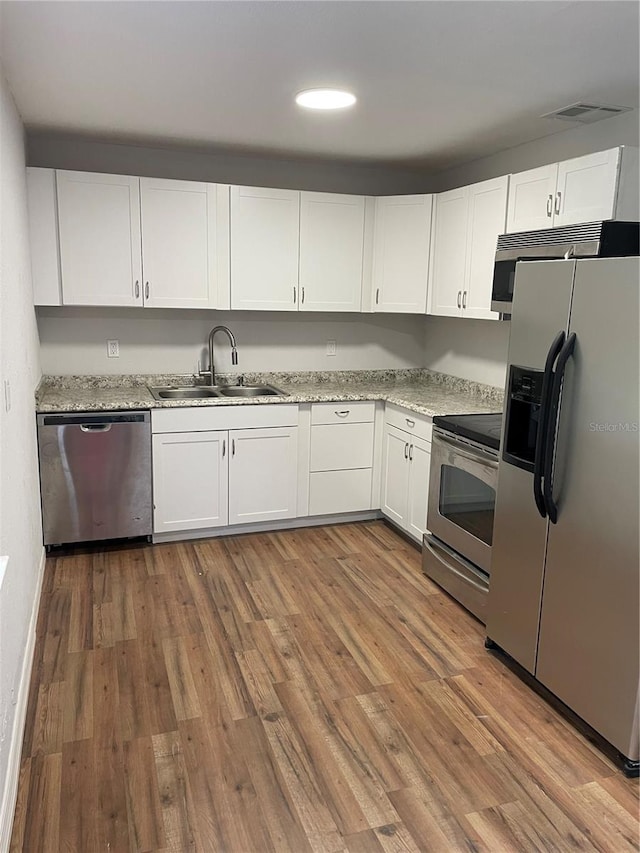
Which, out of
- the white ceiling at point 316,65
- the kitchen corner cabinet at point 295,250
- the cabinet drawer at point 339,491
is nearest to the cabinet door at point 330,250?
the kitchen corner cabinet at point 295,250

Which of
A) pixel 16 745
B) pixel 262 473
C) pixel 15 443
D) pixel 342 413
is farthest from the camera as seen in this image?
pixel 342 413

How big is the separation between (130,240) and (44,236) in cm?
48

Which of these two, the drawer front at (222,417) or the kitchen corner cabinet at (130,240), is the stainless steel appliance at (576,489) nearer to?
the drawer front at (222,417)

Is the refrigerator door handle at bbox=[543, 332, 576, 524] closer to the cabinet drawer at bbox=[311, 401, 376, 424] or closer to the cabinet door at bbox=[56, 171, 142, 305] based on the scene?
the cabinet drawer at bbox=[311, 401, 376, 424]

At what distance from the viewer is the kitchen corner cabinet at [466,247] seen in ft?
11.8

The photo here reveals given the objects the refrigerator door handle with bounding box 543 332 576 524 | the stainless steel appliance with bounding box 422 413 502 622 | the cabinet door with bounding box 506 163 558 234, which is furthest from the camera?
the cabinet door with bounding box 506 163 558 234

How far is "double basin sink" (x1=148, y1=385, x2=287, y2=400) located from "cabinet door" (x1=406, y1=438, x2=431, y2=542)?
3.03 ft

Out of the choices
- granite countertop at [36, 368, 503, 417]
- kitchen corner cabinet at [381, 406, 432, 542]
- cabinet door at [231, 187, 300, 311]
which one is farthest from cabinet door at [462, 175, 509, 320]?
cabinet door at [231, 187, 300, 311]

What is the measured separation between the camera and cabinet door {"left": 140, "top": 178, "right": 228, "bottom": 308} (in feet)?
12.9

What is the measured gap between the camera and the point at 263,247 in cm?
418

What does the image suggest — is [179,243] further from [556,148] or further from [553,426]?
[553,426]

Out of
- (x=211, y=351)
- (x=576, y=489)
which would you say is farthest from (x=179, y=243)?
(x=576, y=489)

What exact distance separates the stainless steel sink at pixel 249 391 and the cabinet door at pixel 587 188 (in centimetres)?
209

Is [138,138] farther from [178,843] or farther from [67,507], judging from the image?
[178,843]
